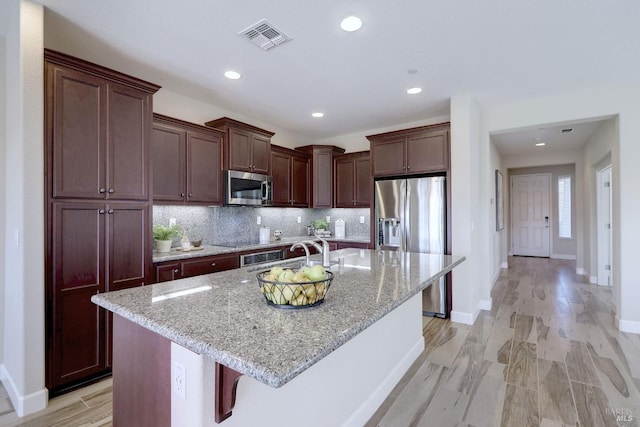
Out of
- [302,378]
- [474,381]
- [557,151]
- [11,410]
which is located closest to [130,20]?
[302,378]

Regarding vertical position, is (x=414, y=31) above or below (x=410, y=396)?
above

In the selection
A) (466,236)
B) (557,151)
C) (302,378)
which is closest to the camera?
(302,378)

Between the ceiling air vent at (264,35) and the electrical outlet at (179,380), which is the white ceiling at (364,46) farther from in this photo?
the electrical outlet at (179,380)

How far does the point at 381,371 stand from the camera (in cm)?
211

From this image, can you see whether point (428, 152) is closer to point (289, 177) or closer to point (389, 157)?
point (389, 157)

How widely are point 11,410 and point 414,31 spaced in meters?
3.72

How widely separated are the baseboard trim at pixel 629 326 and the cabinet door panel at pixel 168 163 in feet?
15.6

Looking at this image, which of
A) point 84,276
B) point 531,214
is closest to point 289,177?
point 84,276

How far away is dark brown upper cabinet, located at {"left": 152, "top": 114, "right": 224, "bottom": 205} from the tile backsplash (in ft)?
0.97

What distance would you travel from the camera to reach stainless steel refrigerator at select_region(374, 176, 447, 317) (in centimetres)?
378

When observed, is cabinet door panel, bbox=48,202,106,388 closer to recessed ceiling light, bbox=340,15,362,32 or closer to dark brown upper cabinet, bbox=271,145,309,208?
recessed ceiling light, bbox=340,15,362,32

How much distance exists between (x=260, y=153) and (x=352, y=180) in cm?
Result: 155

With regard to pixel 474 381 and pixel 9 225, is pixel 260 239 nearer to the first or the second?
pixel 9 225

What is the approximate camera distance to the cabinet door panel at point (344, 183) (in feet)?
16.1
